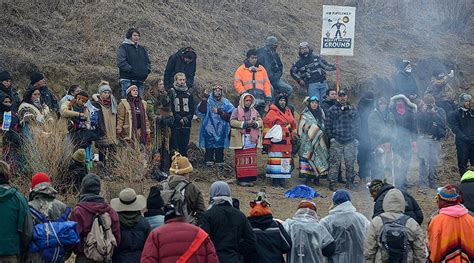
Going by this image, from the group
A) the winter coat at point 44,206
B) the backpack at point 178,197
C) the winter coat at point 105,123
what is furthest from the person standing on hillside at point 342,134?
the winter coat at point 44,206

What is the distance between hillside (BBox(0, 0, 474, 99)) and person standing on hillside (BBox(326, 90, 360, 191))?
13.6 ft

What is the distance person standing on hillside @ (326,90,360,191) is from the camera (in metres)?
17.8

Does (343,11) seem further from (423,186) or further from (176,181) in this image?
(176,181)

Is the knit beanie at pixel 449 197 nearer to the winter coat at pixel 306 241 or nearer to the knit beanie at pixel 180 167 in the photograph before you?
the winter coat at pixel 306 241

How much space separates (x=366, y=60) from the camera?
89.9ft

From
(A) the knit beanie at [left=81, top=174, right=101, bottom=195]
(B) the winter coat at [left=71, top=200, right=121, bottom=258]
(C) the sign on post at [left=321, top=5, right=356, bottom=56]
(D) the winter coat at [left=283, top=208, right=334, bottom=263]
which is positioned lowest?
(D) the winter coat at [left=283, top=208, right=334, bottom=263]

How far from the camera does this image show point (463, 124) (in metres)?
18.6

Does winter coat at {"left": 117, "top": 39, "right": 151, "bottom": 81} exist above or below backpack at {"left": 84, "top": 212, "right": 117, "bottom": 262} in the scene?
above

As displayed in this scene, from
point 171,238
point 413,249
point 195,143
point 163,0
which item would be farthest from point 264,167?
point 171,238

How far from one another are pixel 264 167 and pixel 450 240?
939 centimetres

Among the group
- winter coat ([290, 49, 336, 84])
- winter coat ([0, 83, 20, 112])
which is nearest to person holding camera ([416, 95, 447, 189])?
winter coat ([290, 49, 336, 84])

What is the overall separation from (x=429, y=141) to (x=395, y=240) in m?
9.20

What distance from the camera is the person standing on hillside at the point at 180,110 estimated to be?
17297 millimetres

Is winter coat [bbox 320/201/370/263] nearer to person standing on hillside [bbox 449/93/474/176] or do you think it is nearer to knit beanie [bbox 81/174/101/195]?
knit beanie [bbox 81/174/101/195]
